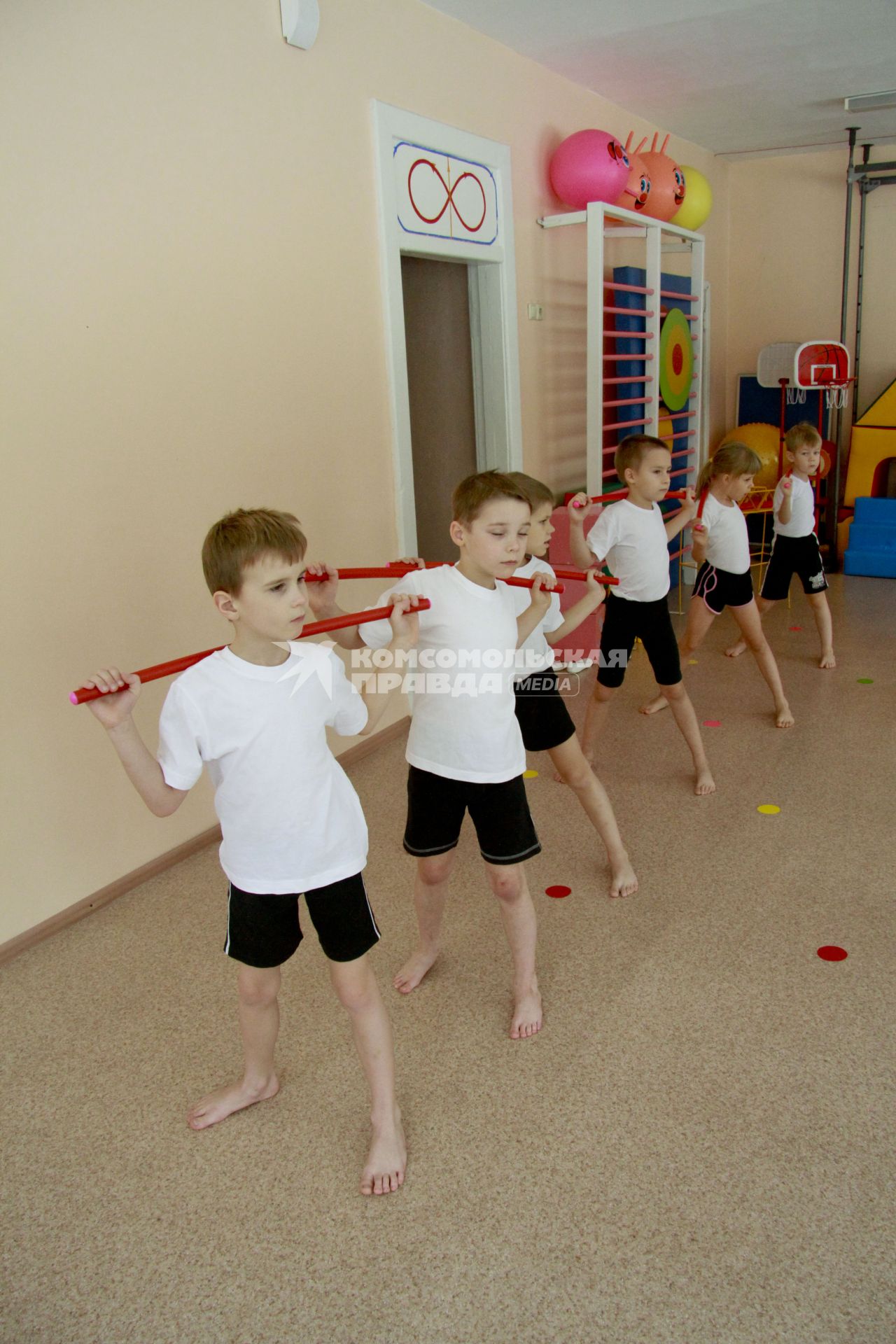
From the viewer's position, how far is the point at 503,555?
194 cm

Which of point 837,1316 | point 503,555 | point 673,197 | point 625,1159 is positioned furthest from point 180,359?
point 673,197

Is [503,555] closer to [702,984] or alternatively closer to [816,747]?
[702,984]

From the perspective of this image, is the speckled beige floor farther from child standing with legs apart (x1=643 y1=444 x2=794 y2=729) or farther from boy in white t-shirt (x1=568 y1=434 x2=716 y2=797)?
child standing with legs apart (x1=643 y1=444 x2=794 y2=729)

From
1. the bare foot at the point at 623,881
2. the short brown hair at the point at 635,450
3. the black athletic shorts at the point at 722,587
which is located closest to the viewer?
the bare foot at the point at 623,881

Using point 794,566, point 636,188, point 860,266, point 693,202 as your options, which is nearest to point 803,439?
point 794,566

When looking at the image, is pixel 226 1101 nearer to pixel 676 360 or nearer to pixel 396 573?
pixel 396 573

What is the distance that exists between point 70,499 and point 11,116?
897mm

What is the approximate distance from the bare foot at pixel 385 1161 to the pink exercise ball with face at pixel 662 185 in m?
4.84

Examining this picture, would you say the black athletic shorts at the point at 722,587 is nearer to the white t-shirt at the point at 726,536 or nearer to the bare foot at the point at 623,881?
the white t-shirt at the point at 726,536

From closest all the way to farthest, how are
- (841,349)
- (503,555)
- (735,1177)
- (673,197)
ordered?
(735,1177), (503,555), (673,197), (841,349)

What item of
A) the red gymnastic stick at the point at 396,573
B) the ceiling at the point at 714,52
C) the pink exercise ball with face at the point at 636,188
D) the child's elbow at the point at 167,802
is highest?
the ceiling at the point at 714,52

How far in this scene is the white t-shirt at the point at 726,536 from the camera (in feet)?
12.0

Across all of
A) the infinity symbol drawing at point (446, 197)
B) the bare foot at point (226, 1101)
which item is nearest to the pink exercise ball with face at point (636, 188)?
the infinity symbol drawing at point (446, 197)

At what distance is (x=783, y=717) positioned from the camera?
3830 millimetres
